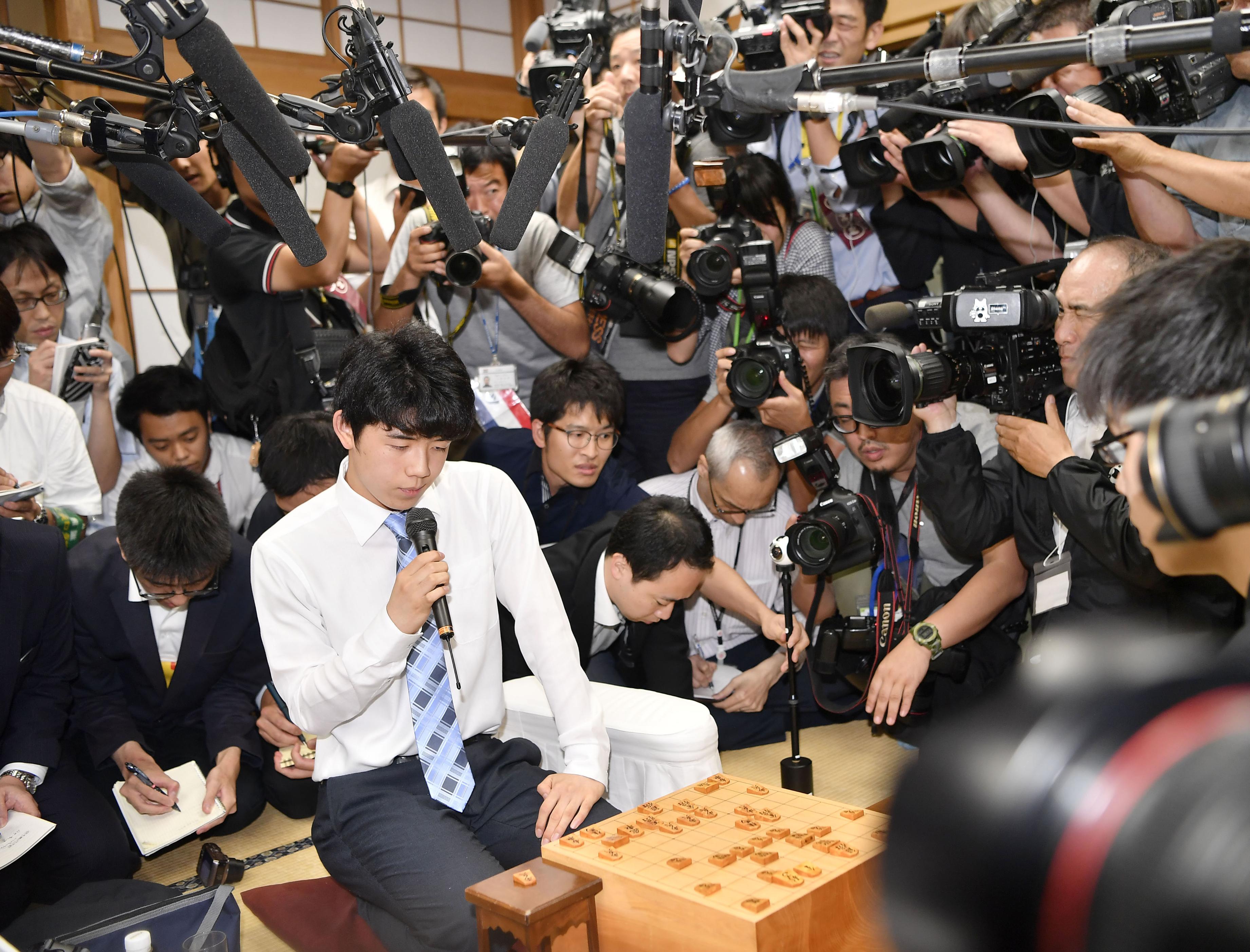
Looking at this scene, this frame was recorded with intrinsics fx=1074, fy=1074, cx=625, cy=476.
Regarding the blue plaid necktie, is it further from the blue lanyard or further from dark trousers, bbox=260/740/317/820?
the blue lanyard

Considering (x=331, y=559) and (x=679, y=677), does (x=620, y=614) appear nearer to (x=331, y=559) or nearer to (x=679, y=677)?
(x=679, y=677)

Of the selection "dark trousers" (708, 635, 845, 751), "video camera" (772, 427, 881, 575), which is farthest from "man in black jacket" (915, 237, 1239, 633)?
"dark trousers" (708, 635, 845, 751)

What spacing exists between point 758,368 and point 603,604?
0.67 metres

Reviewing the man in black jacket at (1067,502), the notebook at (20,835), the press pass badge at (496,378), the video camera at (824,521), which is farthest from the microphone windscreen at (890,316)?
the notebook at (20,835)

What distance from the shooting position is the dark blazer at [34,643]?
220 cm

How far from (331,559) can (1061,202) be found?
1756mm

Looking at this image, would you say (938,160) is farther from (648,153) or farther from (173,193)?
(173,193)

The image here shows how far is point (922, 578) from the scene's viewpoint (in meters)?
2.69

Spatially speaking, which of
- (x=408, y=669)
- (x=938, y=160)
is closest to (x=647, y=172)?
(x=408, y=669)

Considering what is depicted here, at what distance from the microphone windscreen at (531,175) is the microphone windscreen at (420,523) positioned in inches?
18.4

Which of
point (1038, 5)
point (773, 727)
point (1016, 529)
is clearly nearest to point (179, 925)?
point (773, 727)

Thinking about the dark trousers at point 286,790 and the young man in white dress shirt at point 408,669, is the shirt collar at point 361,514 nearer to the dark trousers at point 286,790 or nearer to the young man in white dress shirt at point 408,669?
the young man in white dress shirt at point 408,669

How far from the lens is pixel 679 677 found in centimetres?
258

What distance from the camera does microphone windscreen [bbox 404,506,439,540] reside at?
1710mm
